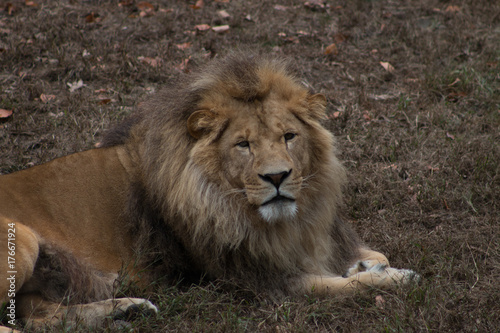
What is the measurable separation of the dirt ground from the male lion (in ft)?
0.84

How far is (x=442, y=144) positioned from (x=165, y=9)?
198 inches

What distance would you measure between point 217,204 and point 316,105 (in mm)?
1001

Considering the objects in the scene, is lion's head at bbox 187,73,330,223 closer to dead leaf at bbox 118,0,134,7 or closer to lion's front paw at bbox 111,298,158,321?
lion's front paw at bbox 111,298,158,321

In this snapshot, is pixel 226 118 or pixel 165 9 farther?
pixel 165 9

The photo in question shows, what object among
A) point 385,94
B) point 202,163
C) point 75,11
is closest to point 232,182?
point 202,163

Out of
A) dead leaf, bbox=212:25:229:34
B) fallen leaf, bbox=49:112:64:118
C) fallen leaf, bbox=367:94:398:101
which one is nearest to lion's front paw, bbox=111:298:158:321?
fallen leaf, bbox=49:112:64:118

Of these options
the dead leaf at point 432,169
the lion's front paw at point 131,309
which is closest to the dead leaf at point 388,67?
the dead leaf at point 432,169

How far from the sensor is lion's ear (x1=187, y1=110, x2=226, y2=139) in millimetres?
3836

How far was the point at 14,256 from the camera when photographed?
→ 352 cm

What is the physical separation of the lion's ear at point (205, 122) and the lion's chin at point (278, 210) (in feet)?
2.00

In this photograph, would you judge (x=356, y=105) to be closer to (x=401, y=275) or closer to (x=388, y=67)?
(x=388, y=67)

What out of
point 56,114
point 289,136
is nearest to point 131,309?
point 289,136

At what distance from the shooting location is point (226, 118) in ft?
12.7

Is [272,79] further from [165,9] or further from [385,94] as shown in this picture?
[165,9]
